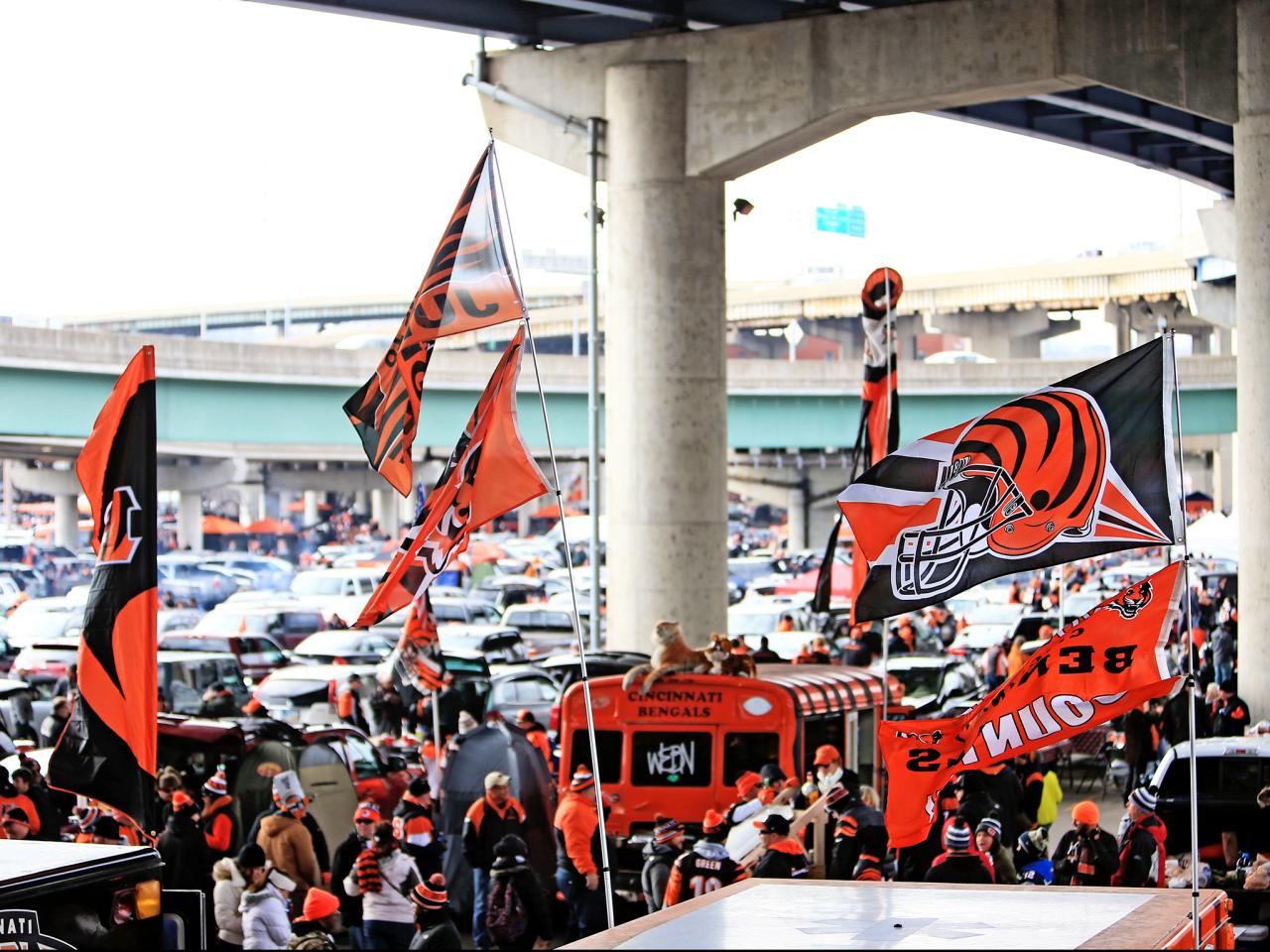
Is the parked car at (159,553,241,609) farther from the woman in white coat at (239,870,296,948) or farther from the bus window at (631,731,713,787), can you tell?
the woman in white coat at (239,870,296,948)

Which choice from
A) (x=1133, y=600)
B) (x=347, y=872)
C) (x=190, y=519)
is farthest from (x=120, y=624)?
(x=190, y=519)

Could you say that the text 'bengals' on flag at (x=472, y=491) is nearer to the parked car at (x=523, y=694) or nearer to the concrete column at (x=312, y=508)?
the parked car at (x=523, y=694)

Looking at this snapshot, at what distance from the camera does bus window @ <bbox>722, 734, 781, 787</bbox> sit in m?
14.1

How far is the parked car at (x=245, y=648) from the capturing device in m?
26.9

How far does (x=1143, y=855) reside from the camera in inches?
455

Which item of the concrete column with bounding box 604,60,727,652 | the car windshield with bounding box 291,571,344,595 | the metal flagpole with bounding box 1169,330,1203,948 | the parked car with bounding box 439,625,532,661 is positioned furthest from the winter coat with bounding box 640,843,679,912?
the car windshield with bounding box 291,571,344,595

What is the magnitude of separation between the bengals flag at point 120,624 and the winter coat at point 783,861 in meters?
3.54

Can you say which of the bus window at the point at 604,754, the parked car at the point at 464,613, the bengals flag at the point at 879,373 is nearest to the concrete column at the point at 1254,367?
the bengals flag at the point at 879,373

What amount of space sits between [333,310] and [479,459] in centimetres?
15308

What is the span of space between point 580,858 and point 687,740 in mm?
1600

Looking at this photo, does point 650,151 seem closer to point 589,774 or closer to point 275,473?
point 589,774

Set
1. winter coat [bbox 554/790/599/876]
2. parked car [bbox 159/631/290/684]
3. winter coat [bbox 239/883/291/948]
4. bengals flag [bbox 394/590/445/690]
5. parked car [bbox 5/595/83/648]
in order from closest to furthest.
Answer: winter coat [bbox 239/883/291/948] < winter coat [bbox 554/790/599/876] < bengals flag [bbox 394/590/445/690] < parked car [bbox 159/631/290/684] < parked car [bbox 5/595/83/648]

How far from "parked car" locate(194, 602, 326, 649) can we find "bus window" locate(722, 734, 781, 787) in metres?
19.2

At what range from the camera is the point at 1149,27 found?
21672 mm
